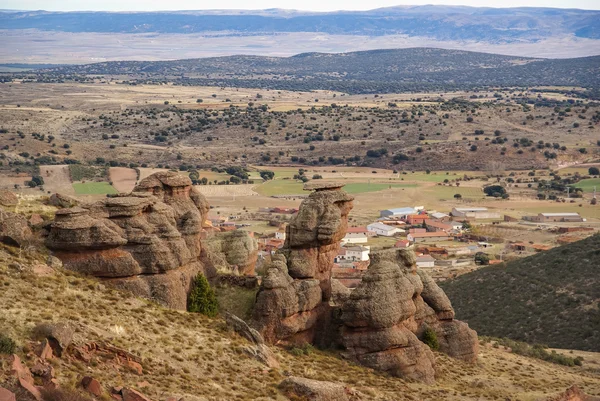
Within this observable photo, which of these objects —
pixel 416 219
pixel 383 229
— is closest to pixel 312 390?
pixel 383 229

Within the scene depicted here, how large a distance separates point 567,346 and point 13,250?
26.8m

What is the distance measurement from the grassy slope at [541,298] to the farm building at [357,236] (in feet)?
71.9

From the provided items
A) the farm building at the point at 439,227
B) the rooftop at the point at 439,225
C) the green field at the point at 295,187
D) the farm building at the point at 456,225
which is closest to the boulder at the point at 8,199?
the farm building at the point at 439,227

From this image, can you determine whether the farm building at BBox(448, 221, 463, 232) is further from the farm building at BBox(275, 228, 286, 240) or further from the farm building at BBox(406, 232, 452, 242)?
the farm building at BBox(275, 228, 286, 240)

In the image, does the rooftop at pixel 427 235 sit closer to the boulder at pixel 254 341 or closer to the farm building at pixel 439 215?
the farm building at pixel 439 215

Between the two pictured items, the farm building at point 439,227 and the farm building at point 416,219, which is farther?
the farm building at point 416,219

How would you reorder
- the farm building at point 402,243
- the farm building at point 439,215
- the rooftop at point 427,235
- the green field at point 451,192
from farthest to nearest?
the green field at point 451,192, the farm building at point 439,215, the rooftop at point 427,235, the farm building at point 402,243

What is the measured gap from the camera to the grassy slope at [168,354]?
85.3ft

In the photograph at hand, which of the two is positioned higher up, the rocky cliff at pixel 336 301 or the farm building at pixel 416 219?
the rocky cliff at pixel 336 301

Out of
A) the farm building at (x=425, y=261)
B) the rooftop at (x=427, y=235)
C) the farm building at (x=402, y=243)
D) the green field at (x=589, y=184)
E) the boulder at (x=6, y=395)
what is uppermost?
the boulder at (x=6, y=395)

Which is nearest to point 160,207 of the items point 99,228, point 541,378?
point 99,228

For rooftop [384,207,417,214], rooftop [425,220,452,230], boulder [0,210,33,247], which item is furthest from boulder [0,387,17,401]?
rooftop [384,207,417,214]

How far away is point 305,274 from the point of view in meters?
35.2

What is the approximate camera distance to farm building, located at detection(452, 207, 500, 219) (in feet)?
341
